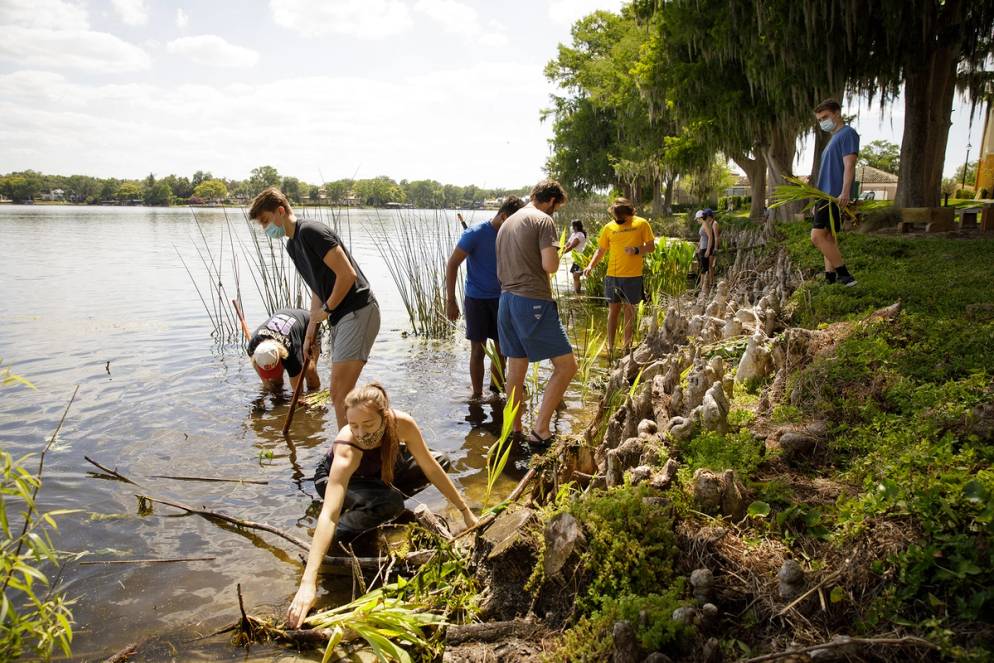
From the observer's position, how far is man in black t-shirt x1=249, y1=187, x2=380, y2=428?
4.69 metres

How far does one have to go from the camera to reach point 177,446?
5.85m

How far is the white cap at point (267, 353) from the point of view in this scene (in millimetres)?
6031

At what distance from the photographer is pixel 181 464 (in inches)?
213

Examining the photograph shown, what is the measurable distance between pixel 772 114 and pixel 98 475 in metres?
17.4

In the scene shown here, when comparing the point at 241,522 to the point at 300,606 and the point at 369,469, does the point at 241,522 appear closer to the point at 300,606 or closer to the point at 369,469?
the point at 369,469

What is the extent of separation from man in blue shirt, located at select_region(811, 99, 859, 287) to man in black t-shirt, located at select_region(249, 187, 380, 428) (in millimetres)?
4546

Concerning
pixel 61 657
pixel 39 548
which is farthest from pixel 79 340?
pixel 39 548

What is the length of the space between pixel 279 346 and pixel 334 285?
166 cm

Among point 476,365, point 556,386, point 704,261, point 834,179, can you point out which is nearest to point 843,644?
point 556,386

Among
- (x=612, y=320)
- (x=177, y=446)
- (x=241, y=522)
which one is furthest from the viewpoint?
(x=612, y=320)

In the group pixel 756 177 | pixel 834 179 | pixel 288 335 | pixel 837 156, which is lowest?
pixel 288 335

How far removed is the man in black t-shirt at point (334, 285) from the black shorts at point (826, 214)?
4.55 m

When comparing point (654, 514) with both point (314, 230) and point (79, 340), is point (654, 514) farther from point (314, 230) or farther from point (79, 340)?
point (79, 340)

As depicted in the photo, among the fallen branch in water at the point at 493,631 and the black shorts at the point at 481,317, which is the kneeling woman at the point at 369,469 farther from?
the black shorts at the point at 481,317
